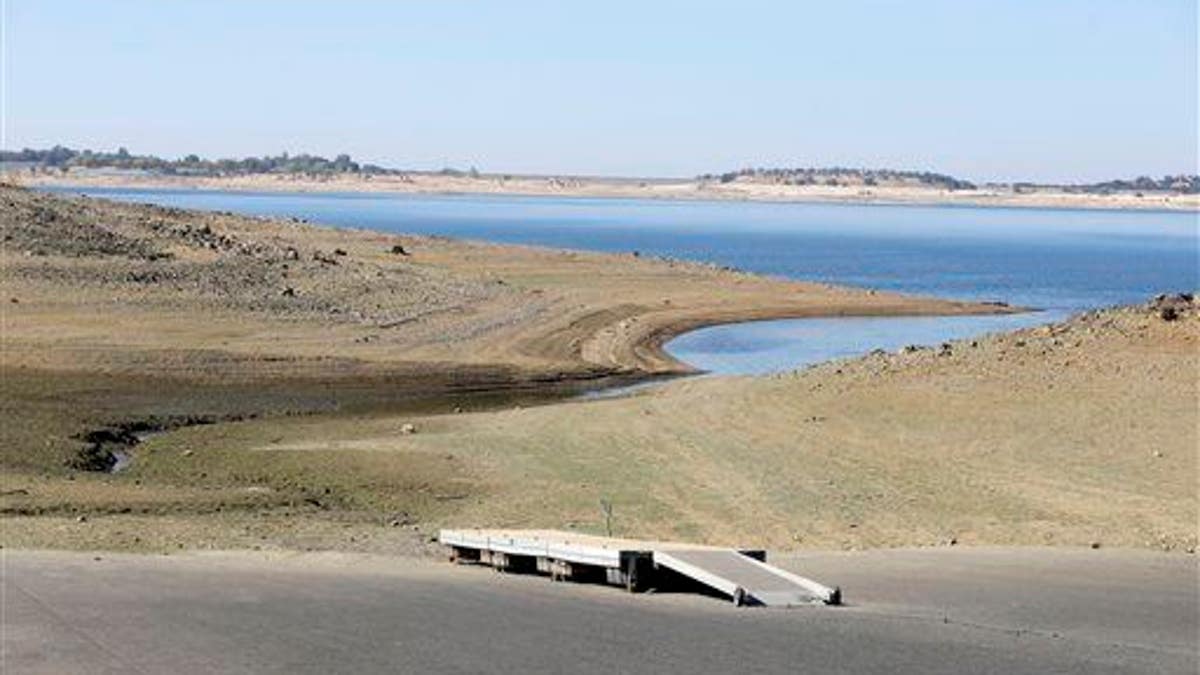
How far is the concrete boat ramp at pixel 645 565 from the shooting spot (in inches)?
658

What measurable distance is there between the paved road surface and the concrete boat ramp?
0.21 metres

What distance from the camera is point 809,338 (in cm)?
5578

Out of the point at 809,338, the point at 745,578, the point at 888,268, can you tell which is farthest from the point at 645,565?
the point at 888,268

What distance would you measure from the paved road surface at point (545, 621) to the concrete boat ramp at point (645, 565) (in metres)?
0.21

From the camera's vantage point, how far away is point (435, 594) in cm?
1734

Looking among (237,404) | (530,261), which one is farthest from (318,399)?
(530,261)

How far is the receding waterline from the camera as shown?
47.9 m

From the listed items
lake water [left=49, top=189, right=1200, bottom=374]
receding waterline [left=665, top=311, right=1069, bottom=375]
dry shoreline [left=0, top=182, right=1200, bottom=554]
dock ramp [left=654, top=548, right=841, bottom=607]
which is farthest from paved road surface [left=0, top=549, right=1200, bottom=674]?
lake water [left=49, top=189, right=1200, bottom=374]

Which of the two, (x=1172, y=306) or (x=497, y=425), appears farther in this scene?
(x=1172, y=306)

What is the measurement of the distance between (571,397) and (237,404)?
286 inches

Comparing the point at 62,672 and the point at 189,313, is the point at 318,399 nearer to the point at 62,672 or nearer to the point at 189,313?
the point at 189,313

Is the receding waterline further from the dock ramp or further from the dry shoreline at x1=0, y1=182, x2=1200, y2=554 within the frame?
the dock ramp

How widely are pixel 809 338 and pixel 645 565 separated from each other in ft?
127

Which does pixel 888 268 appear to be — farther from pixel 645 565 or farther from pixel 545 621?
pixel 545 621
